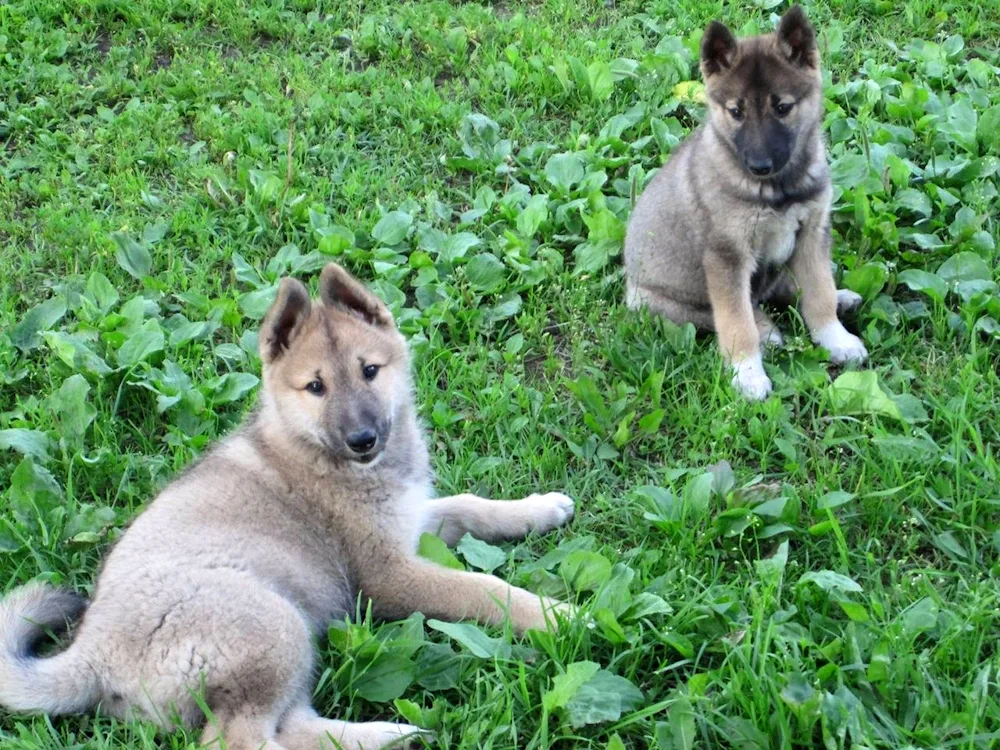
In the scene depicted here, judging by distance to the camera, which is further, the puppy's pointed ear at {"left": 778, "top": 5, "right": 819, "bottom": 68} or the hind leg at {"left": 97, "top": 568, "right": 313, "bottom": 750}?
the puppy's pointed ear at {"left": 778, "top": 5, "right": 819, "bottom": 68}

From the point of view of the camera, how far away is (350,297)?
4.30 meters

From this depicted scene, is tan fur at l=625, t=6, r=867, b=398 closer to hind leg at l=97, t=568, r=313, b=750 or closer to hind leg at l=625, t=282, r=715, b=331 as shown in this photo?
hind leg at l=625, t=282, r=715, b=331

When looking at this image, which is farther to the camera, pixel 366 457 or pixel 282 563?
pixel 366 457

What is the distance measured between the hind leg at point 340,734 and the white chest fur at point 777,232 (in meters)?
2.61

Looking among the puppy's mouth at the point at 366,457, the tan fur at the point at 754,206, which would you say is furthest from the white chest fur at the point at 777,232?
the puppy's mouth at the point at 366,457

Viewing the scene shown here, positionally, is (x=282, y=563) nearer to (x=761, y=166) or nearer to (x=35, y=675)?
(x=35, y=675)

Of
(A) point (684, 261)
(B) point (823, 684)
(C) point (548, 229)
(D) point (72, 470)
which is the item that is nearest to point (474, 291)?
(C) point (548, 229)

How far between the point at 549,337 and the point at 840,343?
1.30m

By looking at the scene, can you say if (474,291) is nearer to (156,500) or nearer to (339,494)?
(339,494)

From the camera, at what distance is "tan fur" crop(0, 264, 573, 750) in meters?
3.37

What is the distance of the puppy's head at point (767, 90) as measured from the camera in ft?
15.3

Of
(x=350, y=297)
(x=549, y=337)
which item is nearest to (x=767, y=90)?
(x=549, y=337)

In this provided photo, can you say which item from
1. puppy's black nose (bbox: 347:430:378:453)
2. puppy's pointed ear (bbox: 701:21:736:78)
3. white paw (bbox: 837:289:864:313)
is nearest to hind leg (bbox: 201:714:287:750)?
puppy's black nose (bbox: 347:430:378:453)

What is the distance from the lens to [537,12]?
25.5 feet
